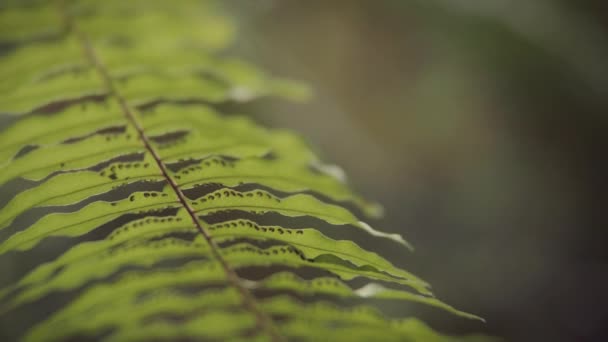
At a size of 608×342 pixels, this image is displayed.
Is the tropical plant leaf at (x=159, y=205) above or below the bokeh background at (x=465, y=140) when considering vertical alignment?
below

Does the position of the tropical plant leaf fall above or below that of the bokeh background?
below

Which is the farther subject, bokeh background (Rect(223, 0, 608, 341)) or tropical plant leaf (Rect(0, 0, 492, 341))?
bokeh background (Rect(223, 0, 608, 341))

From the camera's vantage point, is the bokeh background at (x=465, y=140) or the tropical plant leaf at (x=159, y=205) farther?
the bokeh background at (x=465, y=140)

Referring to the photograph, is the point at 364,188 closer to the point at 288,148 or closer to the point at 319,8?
the point at 319,8

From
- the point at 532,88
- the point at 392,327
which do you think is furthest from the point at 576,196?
the point at 392,327
